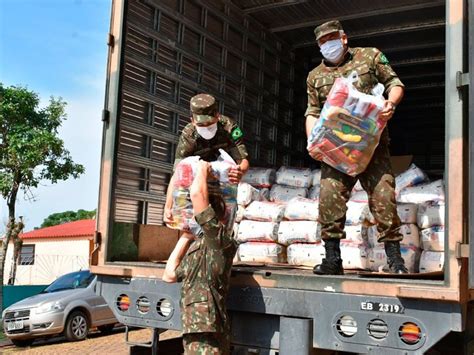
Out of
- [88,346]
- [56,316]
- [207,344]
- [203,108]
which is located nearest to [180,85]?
[203,108]

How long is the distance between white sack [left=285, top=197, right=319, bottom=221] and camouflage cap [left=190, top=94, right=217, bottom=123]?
1.33 m

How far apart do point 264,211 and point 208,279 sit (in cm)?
177

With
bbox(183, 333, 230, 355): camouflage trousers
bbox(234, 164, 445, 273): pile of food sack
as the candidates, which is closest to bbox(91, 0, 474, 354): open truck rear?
bbox(183, 333, 230, 355): camouflage trousers

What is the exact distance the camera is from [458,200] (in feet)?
9.39

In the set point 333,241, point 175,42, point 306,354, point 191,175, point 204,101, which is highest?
point 175,42

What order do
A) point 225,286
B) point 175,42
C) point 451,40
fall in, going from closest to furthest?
point 451,40, point 225,286, point 175,42

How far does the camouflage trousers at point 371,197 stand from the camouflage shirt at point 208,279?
25.0 inches

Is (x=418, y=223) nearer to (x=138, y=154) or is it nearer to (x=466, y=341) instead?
(x=466, y=341)

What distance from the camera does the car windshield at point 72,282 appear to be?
11.4 m

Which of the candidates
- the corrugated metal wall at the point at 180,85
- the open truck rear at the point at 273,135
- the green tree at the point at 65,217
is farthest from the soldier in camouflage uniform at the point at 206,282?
the green tree at the point at 65,217

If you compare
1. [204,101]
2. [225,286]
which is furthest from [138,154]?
[225,286]

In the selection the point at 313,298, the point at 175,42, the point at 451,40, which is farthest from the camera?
the point at 175,42

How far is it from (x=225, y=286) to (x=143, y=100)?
1.80 metres

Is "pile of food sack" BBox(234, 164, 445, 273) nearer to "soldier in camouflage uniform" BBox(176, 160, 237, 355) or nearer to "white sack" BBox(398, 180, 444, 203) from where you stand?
"white sack" BBox(398, 180, 444, 203)
